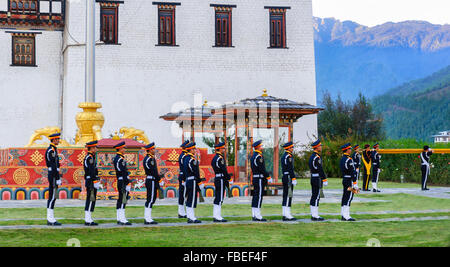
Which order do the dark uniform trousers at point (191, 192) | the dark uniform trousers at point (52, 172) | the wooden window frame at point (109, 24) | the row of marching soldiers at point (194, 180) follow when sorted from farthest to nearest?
the wooden window frame at point (109, 24), the dark uniform trousers at point (191, 192), the dark uniform trousers at point (52, 172), the row of marching soldiers at point (194, 180)

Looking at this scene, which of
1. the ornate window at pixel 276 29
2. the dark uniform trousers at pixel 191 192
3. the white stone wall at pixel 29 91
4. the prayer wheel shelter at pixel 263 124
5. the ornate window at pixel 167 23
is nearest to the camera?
the dark uniform trousers at pixel 191 192

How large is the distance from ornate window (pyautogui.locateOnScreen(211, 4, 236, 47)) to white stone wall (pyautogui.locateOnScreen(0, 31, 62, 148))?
9.49 m

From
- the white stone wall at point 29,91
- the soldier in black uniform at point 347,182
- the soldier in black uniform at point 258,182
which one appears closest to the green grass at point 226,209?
→ the soldier in black uniform at point 258,182

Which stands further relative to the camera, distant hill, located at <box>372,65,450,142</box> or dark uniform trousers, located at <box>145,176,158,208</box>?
distant hill, located at <box>372,65,450,142</box>

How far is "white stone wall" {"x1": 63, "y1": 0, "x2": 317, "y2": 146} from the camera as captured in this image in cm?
3688

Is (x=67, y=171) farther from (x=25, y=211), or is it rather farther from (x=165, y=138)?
(x=165, y=138)

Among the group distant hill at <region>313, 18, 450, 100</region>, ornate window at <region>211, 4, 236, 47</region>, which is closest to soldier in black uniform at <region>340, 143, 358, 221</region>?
ornate window at <region>211, 4, 236, 47</region>

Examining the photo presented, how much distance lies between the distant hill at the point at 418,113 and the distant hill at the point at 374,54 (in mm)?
37076

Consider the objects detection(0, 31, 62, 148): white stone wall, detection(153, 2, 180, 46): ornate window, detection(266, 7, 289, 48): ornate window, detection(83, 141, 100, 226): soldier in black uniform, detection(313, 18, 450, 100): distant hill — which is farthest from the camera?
detection(313, 18, 450, 100): distant hill

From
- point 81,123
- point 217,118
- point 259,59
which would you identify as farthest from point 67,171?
point 259,59

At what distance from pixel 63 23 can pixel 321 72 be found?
144 metres

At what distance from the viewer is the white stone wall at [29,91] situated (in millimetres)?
37844

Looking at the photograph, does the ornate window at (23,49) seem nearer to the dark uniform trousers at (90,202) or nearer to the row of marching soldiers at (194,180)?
the row of marching soldiers at (194,180)

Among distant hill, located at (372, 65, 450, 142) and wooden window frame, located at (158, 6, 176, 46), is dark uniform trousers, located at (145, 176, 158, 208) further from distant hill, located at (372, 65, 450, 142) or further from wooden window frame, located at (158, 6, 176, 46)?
distant hill, located at (372, 65, 450, 142)
